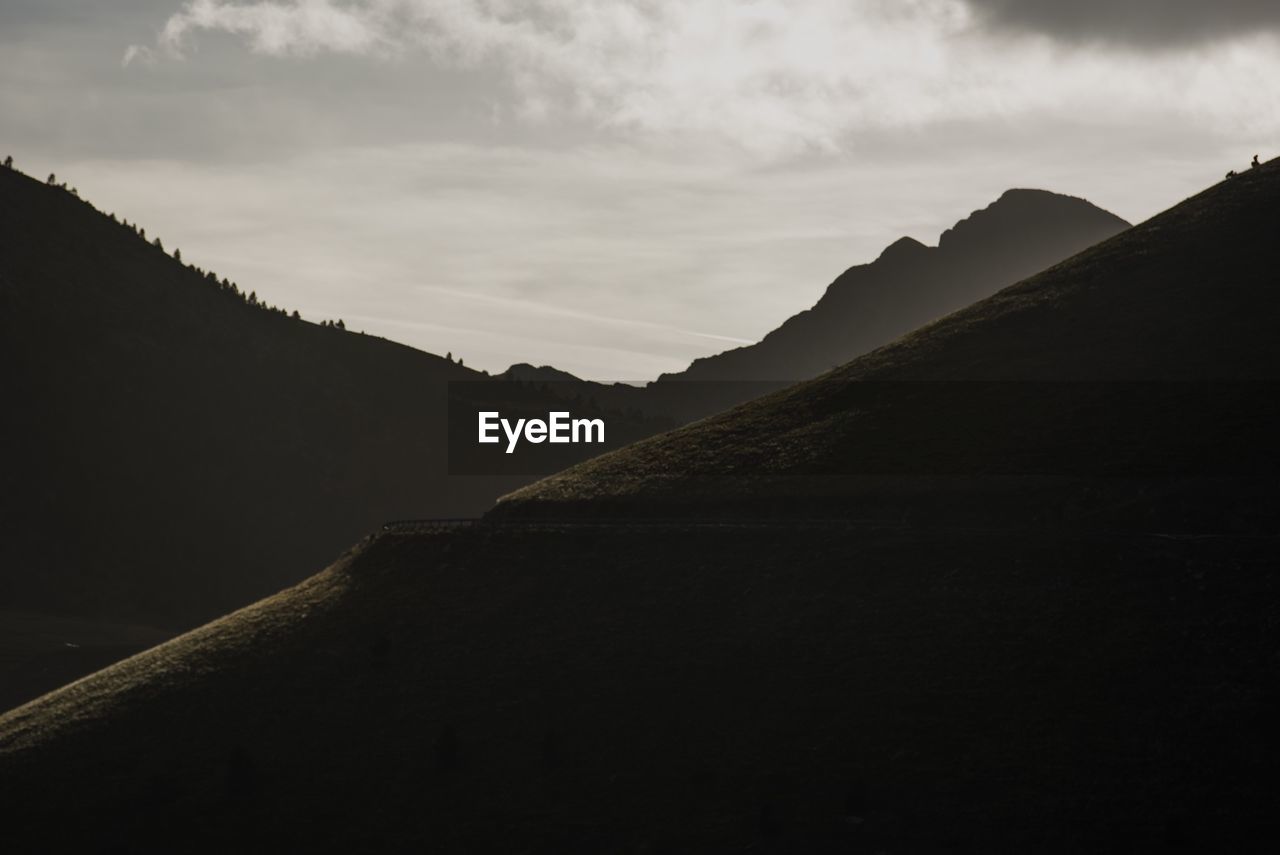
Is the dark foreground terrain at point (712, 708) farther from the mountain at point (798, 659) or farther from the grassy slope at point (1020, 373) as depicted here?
the grassy slope at point (1020, 373)

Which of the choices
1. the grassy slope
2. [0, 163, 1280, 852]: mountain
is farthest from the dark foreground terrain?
the grassy slope

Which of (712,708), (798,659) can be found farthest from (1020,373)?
(712,708)

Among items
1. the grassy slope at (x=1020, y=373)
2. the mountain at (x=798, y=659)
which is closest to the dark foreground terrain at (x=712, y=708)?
the mountain at (x=798, y=659)

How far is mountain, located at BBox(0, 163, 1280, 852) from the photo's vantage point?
55.2m

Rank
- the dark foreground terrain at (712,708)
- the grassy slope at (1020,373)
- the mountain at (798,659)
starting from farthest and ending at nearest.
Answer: the grassy slope at (1020,373)
the mountain at (798,659)
the dark foreground terrain at (712,708)

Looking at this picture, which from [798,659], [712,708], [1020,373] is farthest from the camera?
[1020,373]

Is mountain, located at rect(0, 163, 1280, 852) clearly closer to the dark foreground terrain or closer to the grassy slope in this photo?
the dark foreground terrain

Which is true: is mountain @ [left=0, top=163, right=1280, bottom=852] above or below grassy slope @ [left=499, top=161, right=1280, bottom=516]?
below

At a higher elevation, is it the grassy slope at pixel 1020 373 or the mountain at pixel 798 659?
the grassy slope at pixel 1020 373

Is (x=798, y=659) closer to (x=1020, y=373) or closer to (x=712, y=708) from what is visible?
(x=712, y=708)

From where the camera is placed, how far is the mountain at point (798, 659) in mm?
55156

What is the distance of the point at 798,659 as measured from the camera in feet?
220

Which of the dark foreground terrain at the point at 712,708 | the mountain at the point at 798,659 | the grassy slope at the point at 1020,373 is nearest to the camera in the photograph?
the dark foreground terrain at the point at 712,708

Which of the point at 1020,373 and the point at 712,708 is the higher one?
the point at 1020,373
